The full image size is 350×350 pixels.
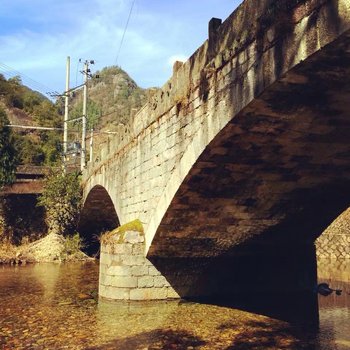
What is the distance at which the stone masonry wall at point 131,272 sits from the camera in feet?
32.7

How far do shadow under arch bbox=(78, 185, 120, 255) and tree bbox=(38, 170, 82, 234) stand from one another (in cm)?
84

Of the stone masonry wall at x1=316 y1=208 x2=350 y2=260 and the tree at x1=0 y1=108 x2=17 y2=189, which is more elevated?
the tree at x1=0 y1=108 x2=17 y2=189

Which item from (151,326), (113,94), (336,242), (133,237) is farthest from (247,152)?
(113,94)

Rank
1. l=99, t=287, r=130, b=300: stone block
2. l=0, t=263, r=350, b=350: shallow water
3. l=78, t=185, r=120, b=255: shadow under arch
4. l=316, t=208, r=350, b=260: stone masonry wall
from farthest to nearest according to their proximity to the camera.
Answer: l=316, t=208, r=350, b=260: stone masonry wall
l=78, t=185, r=120, b=255: shadow under arch
l=99, t=287, r=130, b=300: stone block
l=0, t=263, r=350, b=350: shallow water

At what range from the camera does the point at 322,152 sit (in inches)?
289

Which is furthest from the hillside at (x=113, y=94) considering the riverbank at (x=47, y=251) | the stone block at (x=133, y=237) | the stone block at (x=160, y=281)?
the stone block at (x=160, y=281)

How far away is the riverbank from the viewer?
20.4 m

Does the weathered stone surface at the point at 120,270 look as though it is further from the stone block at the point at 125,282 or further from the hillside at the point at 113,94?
the hillside at the point at 113,94

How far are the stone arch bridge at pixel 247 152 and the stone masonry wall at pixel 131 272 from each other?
30 centimetres

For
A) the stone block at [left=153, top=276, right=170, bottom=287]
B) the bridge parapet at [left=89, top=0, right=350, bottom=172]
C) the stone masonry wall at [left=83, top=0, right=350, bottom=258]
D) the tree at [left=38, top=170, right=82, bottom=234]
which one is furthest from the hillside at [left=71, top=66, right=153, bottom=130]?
the bridge parapet at [left=89, top=0, right=350, bottom=172]

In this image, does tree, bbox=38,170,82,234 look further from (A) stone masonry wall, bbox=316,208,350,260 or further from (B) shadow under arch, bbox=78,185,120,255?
(A) stone masonry wall, bbox=316,208,350,260

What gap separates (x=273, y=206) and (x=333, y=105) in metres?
4.39

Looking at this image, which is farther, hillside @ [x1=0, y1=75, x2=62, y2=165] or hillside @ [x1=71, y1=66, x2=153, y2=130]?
hillside @ [x1=71, y1=66, x2=153, y2=130]

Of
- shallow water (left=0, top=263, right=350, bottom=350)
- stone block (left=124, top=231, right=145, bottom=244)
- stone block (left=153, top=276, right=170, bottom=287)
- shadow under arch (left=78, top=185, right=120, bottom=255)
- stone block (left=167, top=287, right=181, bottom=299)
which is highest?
shadow under arch (left=78, top=185, right=120, bottom=255)
